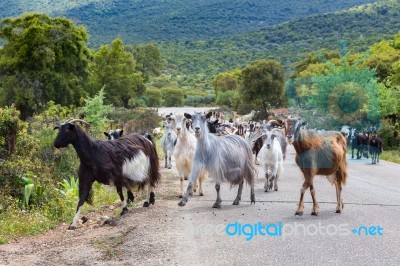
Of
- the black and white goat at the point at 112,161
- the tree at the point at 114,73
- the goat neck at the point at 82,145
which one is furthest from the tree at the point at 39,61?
the goat neck at the point at 82,145

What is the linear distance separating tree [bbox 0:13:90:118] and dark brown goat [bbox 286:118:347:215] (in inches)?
1362

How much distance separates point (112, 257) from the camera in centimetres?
934

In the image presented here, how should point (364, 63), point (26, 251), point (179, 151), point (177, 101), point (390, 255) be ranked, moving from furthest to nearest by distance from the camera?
point (177, 101)
point (364, 63)
point (179, 151)
point (26, 251)
point (390, 255)

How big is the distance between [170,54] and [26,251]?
141 m

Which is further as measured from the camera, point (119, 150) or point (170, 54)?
point (170, 54)

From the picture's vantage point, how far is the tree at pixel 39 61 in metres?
45.8

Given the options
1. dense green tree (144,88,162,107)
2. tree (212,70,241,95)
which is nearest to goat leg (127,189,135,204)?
dense green tree (144,88,162,107)

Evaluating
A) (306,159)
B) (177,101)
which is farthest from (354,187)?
(177,101)

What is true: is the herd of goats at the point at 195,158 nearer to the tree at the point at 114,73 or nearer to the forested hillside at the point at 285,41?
the tree at the point at 114,73

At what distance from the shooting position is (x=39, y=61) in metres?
47.2

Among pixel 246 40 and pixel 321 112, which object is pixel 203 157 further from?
pixel 246 40

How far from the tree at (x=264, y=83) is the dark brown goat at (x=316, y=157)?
218 feet

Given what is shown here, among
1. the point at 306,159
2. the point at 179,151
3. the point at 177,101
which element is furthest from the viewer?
the point at 177,101

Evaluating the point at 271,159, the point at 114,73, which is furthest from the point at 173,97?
the point at 271,159
